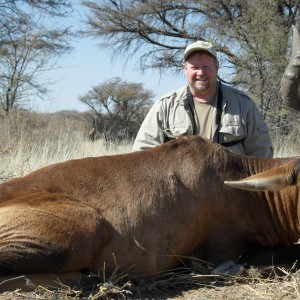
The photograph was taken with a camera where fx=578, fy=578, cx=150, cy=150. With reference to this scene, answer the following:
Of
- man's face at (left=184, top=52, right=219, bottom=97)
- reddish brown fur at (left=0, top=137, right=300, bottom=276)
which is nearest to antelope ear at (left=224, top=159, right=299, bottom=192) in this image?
reddish brown fur at (left=0, top=137, right=300, bottom=276)

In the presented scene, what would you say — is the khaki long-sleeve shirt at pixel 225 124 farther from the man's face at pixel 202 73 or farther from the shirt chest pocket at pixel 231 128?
the man's face at pixel 202 73

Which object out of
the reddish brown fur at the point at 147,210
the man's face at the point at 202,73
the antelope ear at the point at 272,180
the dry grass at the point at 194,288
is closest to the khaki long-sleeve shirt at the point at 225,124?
the man's face at the point at 202,73

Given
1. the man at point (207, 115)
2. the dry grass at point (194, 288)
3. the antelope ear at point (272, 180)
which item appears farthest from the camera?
the man at point (207, 115)

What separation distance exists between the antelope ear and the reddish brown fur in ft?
0.29

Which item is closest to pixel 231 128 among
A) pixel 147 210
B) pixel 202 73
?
pixel 202 73

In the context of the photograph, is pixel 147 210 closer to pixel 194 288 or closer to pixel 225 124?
pixel 194 288

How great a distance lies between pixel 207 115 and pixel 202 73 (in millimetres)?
530

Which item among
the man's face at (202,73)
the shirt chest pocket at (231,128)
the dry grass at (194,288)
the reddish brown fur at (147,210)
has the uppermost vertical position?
the man's face at (202,73)

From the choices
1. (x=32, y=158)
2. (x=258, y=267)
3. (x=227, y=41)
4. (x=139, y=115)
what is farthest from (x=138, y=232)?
(x=139, y=115)

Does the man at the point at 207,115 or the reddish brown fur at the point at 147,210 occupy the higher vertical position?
the man at the point at 207,115

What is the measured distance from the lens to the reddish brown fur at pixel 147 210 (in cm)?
472

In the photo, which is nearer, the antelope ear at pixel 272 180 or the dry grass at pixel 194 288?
the dry grass at pixel 194 288

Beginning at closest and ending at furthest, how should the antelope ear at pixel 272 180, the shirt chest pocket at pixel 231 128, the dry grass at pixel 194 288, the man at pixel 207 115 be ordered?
the dry grass at pixel 194 288, the antelope ear at pixel 272 180, the shirt chest pocket at pixel 231 128, the man at pixel 207 115

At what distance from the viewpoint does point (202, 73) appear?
724 centimetres
